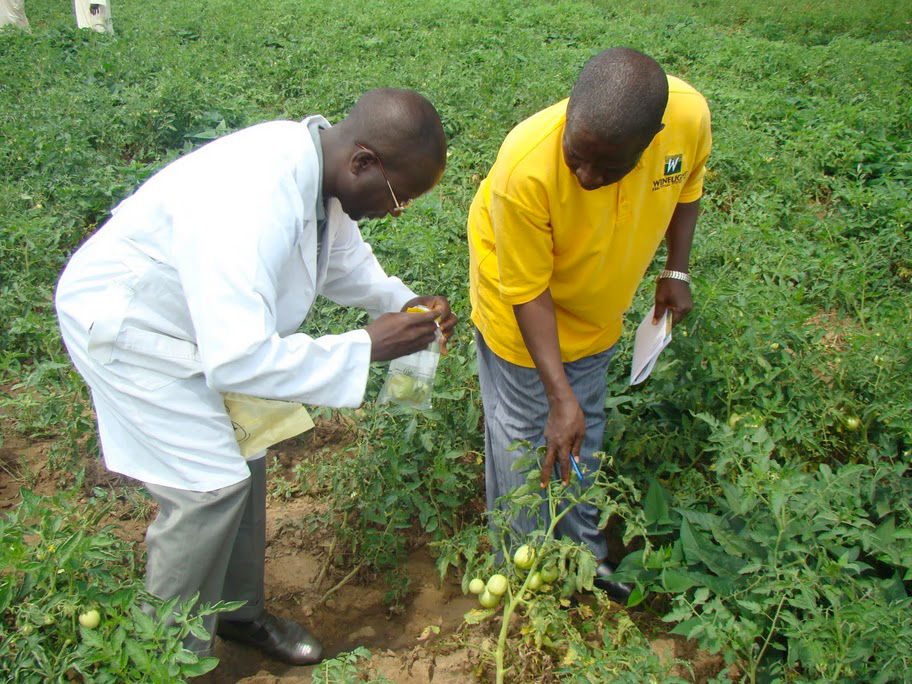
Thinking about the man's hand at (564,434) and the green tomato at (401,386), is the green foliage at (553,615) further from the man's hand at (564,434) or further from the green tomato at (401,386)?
the green tomato at (401,386)

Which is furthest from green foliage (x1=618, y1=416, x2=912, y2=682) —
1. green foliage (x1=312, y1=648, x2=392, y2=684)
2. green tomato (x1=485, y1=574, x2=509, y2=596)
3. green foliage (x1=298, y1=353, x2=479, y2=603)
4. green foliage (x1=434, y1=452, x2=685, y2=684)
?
green foliage (x1=312, y1=648, x2=392, y2=684)

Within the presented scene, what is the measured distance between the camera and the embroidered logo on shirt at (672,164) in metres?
2.10

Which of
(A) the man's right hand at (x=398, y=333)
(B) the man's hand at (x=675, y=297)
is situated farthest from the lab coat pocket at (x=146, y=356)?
(B) the man's hand at (x=675, y=297)

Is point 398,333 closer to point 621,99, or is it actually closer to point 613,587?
point 621,99

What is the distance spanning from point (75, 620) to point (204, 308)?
82 cm

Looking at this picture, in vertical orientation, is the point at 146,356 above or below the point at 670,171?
below

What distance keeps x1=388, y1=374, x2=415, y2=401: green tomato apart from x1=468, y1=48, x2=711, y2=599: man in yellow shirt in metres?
0.25

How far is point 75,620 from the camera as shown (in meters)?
1.87

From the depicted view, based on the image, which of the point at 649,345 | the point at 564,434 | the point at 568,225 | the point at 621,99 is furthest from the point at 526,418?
the point at 621,99

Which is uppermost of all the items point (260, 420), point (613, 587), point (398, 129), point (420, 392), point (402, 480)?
point (398, 129)

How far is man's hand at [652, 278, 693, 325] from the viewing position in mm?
2602

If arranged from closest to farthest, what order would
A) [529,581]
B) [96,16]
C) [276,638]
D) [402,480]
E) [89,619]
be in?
[89,619] < [529,581] < [276,638] < [402,480] < [96,16]

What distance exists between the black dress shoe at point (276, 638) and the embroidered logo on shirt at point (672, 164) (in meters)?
1.92

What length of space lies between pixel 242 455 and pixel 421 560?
3.67 ft
